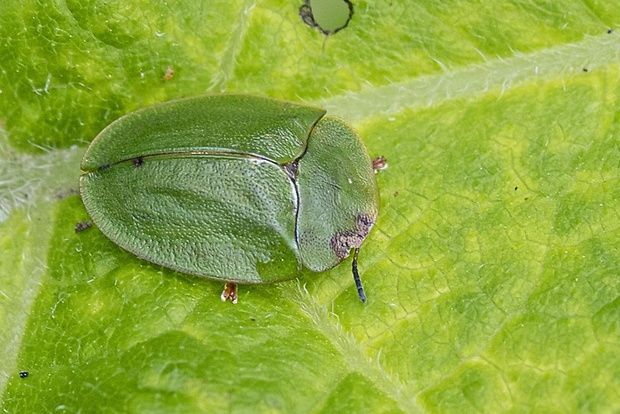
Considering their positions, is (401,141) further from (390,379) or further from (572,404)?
(572,404)

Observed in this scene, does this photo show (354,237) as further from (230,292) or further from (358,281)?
(230,292)

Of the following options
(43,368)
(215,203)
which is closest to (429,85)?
(215,203)

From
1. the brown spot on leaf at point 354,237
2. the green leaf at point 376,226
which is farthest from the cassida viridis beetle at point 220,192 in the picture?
the green leaf at point 376,226

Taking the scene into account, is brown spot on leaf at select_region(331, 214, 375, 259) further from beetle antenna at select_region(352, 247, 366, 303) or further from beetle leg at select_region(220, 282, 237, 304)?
beetle leg at select_region(220, 282, 237, 304)

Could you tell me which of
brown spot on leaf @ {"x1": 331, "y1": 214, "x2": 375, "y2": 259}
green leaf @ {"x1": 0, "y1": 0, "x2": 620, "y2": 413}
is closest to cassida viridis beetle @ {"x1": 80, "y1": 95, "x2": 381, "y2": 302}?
brown spot on leaf @ {"x1": 331, "y1": 214, "x2": 375, "y2": 259}

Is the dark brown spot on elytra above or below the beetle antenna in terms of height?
below

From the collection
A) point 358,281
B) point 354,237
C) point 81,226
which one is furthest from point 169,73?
point 358,281
